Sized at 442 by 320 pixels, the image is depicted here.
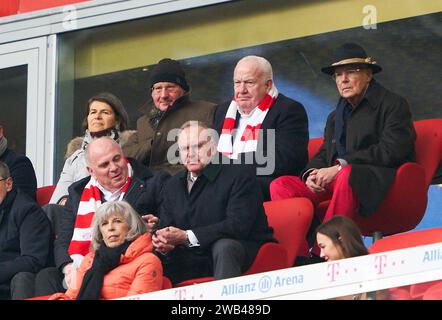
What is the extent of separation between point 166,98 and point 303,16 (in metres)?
1.09

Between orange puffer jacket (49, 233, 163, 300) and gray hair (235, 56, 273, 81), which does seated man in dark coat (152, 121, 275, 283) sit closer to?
orange puffer jacket (49, 233, 163, 300)

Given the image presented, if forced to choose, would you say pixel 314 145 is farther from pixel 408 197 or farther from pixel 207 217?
pixel 207 217

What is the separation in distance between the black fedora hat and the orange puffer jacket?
1.49 meters

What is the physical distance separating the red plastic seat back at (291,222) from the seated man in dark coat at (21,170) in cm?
181

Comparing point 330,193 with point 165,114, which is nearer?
point 330,193

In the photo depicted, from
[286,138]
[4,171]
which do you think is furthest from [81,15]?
[286,138]

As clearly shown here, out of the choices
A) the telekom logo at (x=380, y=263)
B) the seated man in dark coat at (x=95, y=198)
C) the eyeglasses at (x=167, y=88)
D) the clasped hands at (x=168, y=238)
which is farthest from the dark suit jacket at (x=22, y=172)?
the telekom logo at (x=380, y=263)

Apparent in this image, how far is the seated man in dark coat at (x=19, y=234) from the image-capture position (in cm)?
1016

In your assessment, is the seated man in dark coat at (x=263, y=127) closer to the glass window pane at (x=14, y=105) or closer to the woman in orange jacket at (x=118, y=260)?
the woman in orange jacket at (x=118, y=260)

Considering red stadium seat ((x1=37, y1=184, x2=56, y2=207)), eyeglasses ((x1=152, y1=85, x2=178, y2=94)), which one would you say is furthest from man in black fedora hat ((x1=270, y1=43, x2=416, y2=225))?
red stadium seat ((x1=37, y1=184, x2=56, y2=207))

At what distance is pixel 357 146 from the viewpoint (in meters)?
9.91

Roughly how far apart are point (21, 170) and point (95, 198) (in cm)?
97

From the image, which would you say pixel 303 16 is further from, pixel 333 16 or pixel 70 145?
pixel 70 145
